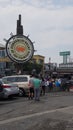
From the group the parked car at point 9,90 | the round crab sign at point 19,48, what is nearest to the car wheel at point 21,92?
the parked car at point 9,90

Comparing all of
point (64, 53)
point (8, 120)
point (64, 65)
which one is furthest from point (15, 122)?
point (64, 53)

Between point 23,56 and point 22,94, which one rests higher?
point 23,56

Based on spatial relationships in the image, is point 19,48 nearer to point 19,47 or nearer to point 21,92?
point 19,47

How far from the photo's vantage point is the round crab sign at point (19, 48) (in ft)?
116

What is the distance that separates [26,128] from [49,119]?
65.7 inches

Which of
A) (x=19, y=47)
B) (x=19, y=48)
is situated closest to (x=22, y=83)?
(x=19, y=47)

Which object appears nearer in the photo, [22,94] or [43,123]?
[43,123]

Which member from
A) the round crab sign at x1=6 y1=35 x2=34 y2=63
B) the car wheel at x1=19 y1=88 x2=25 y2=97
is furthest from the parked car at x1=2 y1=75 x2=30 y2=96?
the round crab sign at x1=6 y1=35 x2=34 y2=63

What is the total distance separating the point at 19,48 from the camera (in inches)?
1420

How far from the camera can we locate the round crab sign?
1389 inches

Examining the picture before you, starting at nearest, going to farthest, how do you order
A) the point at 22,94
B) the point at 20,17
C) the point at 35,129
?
the point at 35,129
the point at 22,94
the point at 20,17

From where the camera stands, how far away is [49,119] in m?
13.1

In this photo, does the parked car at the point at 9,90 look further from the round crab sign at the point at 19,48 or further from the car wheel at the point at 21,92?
the round crab sign at the point at 19,48

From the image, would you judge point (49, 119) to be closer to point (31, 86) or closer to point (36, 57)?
point (31, 86)
